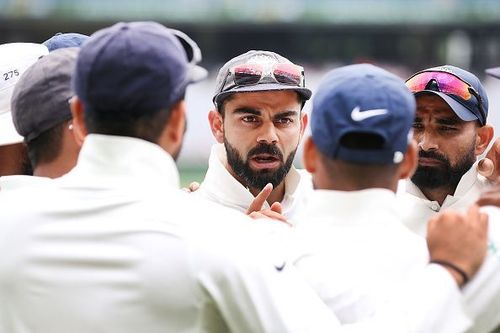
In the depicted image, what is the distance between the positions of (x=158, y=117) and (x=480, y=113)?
198cm

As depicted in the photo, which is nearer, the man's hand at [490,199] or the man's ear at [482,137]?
the man's hand at [490,199]

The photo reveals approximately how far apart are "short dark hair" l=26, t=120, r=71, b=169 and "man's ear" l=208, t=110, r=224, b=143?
5.03 ft

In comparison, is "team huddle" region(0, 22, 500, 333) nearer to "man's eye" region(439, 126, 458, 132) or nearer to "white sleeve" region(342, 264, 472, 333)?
"white sleeve" region(342, 264, 472, 333)

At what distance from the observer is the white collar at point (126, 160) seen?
2.69 meters

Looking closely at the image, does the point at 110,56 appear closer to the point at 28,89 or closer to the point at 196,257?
the point at 196,257

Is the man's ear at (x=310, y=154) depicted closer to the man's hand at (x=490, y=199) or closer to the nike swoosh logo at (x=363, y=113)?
the nike swoosh logo at (x=363, y=113)

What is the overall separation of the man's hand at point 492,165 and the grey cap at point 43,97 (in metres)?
1.61

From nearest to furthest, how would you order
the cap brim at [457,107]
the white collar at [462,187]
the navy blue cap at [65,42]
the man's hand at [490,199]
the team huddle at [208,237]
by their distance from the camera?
the team huddle at [208,237]
the man's hand at [490,199]
the cap brim at [457,107]
the white collar at [462,187]
the navy blue cap at [65,42]

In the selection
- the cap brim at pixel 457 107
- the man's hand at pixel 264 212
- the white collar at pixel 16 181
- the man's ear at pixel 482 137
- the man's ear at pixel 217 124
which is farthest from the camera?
the man's ear at pixel 217 124

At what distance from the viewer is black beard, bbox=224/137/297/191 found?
462 centimetres

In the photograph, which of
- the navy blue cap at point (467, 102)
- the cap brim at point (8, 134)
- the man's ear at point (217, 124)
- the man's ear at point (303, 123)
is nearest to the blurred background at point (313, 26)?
the man's ear at point (303, 123)

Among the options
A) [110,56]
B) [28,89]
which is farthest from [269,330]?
[28,89]

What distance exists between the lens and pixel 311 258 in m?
2.79

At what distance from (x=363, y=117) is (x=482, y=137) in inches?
76.8
